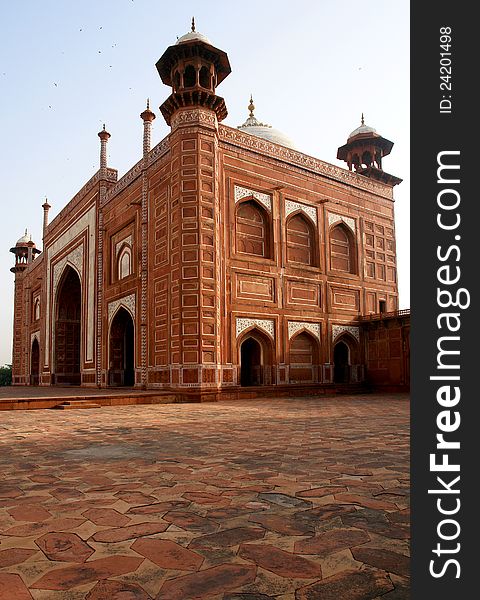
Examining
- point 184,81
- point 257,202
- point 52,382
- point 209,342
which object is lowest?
point 52,382

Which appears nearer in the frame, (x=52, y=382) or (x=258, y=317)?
(x=258, y=317)

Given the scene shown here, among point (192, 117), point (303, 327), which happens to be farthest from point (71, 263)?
point (303, 327)

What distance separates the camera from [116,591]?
1.59 m

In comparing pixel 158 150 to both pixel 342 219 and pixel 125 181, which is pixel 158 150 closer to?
pixel 125 181

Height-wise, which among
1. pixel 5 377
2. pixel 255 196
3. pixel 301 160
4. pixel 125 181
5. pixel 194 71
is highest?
pixel 194 71

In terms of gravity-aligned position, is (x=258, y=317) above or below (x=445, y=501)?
above

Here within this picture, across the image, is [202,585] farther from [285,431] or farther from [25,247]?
[25,247]

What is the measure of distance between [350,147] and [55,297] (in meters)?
14.8

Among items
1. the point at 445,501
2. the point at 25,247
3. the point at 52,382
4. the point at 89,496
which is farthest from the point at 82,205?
the point at 445,501

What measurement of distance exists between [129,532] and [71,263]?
69.4 ft

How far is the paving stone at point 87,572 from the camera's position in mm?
1646

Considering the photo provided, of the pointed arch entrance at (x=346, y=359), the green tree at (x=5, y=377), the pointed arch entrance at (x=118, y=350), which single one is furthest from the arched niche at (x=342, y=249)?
the green tree at (x=5, y=377)

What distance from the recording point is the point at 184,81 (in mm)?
14820

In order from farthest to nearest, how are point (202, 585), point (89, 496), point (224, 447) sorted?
point (224, 447) → point (89, 496) → point (202, 585)
